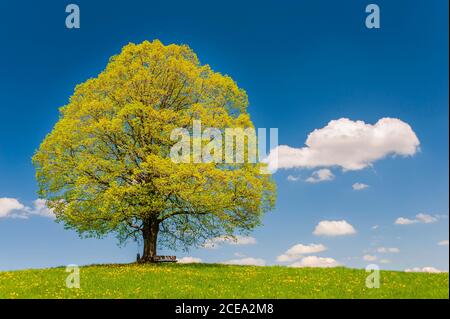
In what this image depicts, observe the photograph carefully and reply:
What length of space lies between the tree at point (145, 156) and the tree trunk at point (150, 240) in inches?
2.7

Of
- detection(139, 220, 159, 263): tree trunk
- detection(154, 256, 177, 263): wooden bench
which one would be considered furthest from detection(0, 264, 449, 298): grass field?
detection(139, 220, 159, 263): tree trunk

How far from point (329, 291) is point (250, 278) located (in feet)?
17.4

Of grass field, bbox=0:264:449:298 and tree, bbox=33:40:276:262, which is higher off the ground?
tree, bbox=33:40:276:262

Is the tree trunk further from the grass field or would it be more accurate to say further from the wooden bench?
the grass field

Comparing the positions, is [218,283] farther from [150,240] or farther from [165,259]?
[150,240]

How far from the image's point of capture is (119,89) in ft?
117

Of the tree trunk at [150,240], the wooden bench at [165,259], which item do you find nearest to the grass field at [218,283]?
the wooden bench at [165,259]

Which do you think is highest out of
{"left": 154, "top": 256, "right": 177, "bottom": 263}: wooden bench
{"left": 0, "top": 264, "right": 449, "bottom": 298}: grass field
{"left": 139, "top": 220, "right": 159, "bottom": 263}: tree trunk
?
{"left": 139, "top": 220, "right": 159, "bottom": 263}: tree trunk

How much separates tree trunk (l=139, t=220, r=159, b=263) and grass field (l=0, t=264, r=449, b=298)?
3.73 metres

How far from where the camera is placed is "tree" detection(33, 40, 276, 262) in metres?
33.4

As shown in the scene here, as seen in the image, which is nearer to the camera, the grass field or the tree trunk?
the grass field

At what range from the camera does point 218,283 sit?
85.2 feet

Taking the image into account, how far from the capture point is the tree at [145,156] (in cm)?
3341
